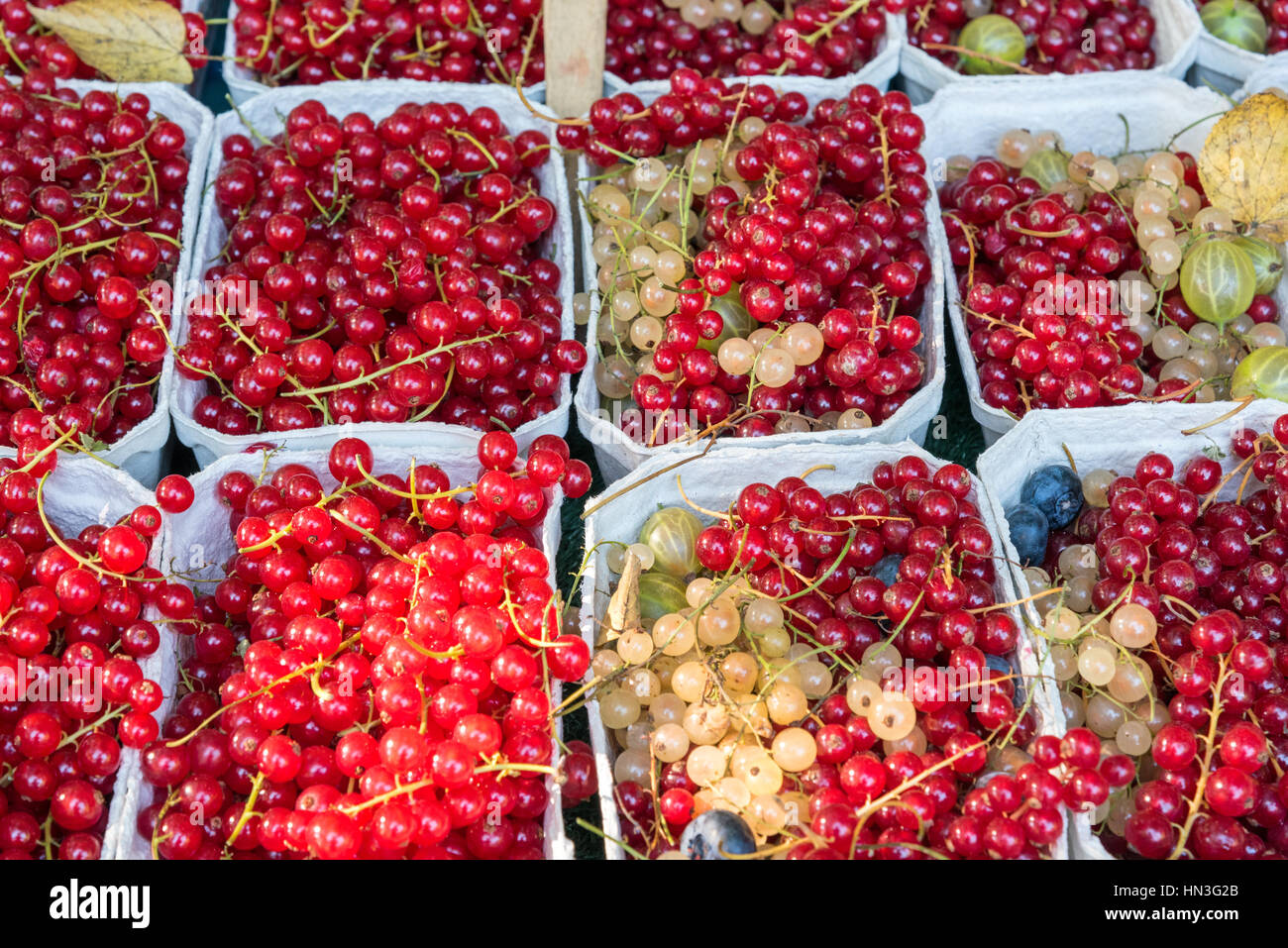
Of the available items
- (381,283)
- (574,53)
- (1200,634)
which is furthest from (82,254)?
(1200,634)

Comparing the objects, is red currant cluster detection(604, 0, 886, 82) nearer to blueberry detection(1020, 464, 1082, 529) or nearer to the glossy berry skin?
blueberry detection(1020, 464, 1082, 529)

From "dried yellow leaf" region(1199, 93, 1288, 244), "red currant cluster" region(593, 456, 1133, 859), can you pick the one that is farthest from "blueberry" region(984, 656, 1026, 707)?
"dried yellow leaf" region(1199, 93, 1288, 244)

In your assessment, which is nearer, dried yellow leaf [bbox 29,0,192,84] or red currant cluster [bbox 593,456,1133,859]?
red currant cluster [bbox 593,456,1133,859]

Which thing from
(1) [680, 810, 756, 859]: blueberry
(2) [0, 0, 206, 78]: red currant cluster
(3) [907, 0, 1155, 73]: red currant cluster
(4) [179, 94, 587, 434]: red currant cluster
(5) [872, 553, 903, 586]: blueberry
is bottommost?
(1) [680, 810, 756, 859]: blueberry

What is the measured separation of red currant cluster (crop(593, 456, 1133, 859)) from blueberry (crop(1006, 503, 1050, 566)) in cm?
9

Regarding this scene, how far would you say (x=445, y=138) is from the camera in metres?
1.86

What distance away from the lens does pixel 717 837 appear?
3.90 ft

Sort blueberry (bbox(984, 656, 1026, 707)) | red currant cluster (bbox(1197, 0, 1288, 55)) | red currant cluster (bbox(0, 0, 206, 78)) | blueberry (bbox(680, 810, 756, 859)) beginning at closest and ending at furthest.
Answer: blueberry (bbox(680, 810, 756, 859))
blueberry (bbox(984, 656, 1026, 707))
red currant cluster (bbox(0, 0, 206, 78))
red currant cluster (bbox(1197, 0, 1288, 55))

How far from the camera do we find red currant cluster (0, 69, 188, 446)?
162cm

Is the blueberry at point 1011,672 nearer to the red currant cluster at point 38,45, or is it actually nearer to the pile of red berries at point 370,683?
the pile of red berries at point 370,683

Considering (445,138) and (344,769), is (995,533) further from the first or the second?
(445,138)

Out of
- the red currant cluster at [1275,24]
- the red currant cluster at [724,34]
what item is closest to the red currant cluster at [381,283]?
the red currant cluster at [724,34]

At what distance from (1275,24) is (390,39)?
5.48 ft
